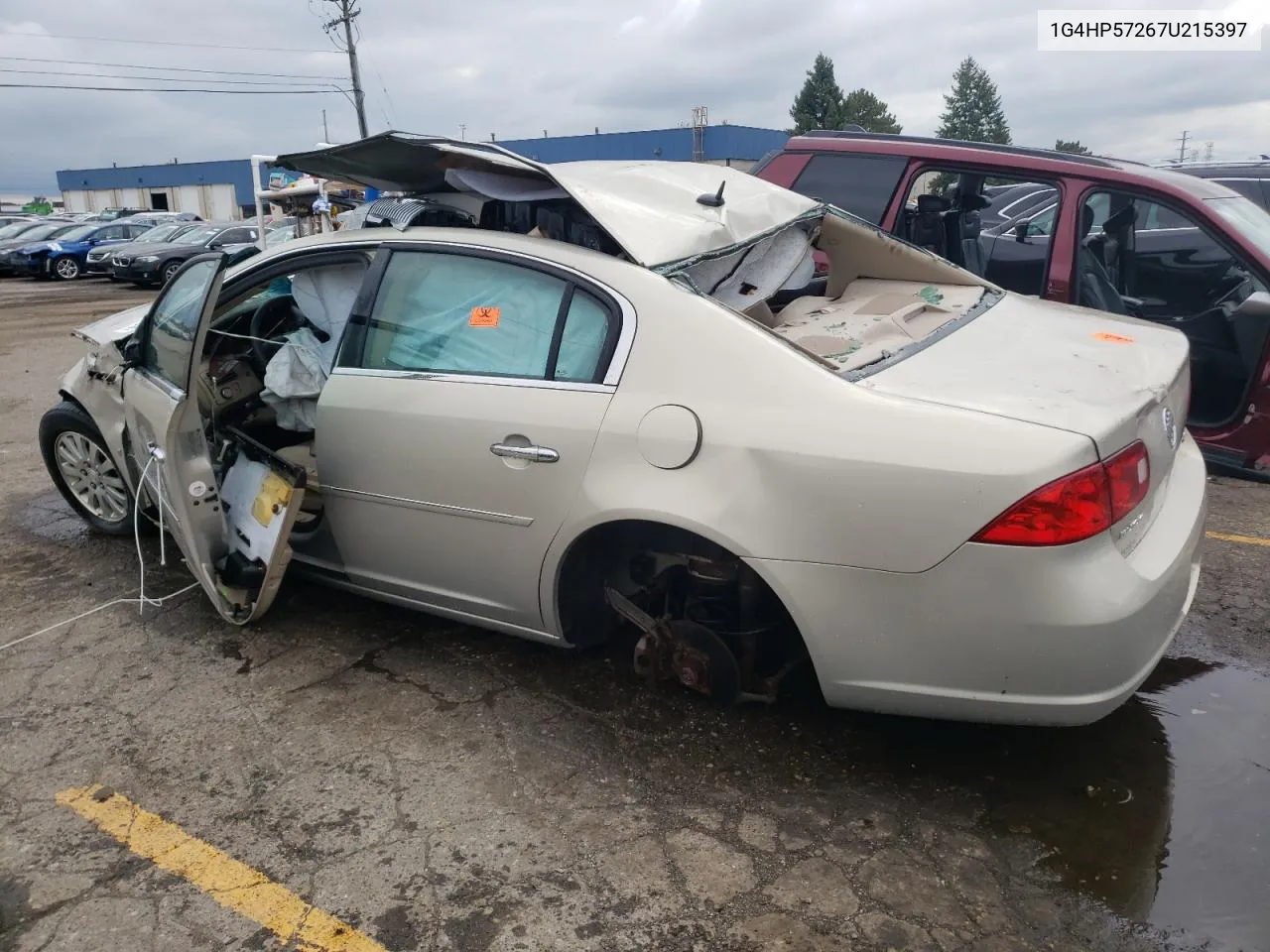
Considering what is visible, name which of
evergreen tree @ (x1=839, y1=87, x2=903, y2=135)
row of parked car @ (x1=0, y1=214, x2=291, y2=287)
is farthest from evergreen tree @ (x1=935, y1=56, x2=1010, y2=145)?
row of parked car @ (x1=0, y1=214, x2=291, y2=287)

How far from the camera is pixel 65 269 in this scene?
24.3 metres

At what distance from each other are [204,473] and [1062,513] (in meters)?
2.82

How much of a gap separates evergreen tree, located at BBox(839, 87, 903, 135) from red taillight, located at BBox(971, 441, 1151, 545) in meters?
72.4

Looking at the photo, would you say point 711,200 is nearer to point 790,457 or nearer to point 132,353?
point 790,457

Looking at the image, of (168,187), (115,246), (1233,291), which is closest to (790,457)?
(1233,291)

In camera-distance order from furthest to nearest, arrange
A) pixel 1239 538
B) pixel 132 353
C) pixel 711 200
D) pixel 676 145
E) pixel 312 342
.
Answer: pixel 676 145, pixel 1239 538, pixel 132 353, pixel 312 342, pixel 711 200

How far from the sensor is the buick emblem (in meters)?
2.72

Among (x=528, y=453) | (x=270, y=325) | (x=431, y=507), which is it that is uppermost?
(x=270, y=325)

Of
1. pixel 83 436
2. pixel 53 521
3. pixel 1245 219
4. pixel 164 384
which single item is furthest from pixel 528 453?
pixel 1245 219

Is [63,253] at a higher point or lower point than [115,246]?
lower

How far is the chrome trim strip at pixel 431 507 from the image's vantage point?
9.90ft

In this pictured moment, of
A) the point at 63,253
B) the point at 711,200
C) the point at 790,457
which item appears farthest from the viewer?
the point at 63,253

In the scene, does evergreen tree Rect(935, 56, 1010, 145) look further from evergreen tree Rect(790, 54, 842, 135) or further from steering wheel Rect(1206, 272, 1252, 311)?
steering wheel Rect(1206, 272, 1252, 311)

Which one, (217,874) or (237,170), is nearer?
(217,874)
